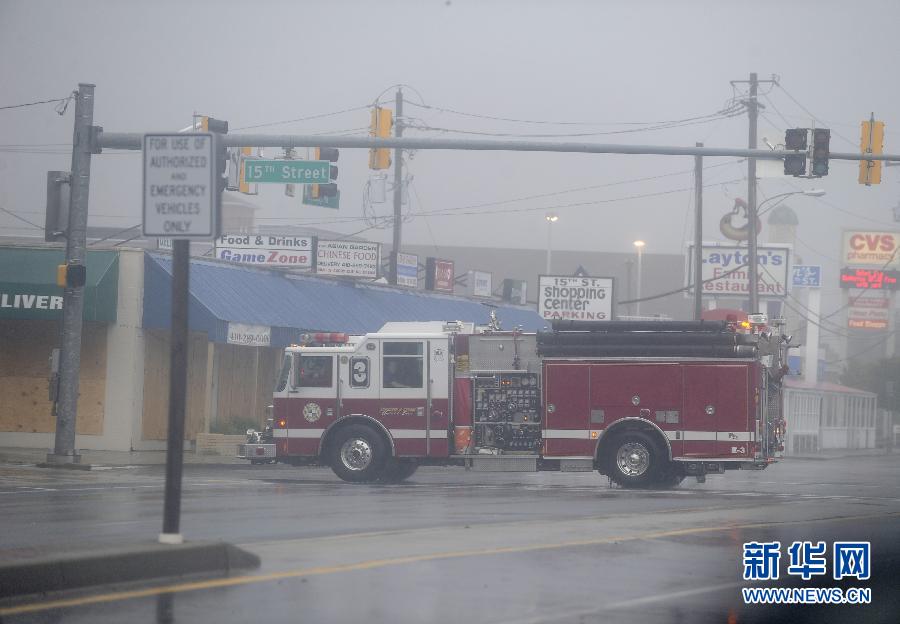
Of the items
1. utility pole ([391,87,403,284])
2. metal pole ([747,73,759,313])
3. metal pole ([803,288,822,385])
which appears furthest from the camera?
metal pole ([803,288,822,385])

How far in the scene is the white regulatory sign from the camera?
1110 centimetres

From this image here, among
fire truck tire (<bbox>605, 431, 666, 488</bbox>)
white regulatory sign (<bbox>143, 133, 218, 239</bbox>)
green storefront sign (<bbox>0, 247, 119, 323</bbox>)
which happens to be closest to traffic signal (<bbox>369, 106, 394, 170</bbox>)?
fire truck tire (<bbox>605, 431, 666, 488</bbox>)

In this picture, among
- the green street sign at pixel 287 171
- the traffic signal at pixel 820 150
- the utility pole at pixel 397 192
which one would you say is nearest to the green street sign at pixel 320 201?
the green street sign at pixel 287 171

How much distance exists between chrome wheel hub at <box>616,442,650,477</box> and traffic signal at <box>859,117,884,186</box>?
6.51m

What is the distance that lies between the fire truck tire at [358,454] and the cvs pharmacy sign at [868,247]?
78662 mm

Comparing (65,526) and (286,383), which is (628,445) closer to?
(286,383)

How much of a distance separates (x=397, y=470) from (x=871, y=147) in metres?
10.7

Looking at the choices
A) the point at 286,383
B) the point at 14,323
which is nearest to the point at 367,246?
the point at 14,323

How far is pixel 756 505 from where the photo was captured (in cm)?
1925

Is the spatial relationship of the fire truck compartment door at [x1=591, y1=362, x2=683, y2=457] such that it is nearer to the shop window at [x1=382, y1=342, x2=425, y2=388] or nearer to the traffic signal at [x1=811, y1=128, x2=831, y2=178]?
the shop window at [x1=382, y1=342, x2=425, y2=388]

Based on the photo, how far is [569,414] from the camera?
23.4 meters

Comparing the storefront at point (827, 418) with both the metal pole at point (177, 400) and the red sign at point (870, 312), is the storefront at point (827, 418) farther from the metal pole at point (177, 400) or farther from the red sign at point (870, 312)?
the metal pole at point (177, 400)

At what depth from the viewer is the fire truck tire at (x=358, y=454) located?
24.0 metres

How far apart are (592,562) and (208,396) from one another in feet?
76.1
